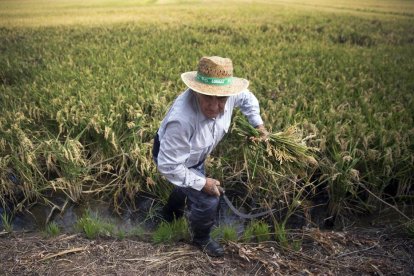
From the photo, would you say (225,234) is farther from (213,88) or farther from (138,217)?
(213,88)

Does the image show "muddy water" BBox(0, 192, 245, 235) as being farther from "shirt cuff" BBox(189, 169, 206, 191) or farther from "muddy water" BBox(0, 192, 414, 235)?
"shirt cuff" BBox(189, 169, 206, 191)

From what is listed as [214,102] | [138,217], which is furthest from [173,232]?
[214,102]

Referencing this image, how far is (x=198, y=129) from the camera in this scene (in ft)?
6.67

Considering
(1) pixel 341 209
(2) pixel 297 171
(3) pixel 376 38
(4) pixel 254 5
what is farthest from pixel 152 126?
(4) pixel 254 5

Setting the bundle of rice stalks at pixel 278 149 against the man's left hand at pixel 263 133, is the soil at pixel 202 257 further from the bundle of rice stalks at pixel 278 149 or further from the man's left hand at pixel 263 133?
the man's left hand at pixel 263 133

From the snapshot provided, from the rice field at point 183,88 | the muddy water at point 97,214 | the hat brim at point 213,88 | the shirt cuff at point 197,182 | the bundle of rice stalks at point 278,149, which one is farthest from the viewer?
the rice field at point 183,88

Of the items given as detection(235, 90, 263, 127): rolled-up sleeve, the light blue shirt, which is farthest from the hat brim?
detection(235, 90, 263, 127): rolled-up sleeve

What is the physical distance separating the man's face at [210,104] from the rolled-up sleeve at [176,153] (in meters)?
0.13

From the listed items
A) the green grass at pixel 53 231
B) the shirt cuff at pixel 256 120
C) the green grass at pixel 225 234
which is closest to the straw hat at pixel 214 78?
the shirt cuff at pixel 256 120

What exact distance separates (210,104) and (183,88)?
216cm

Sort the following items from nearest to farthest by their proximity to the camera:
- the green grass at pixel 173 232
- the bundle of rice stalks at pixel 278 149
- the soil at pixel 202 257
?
the soil at pixel 202 257 < the green grass at pixel 173 232 < the bundle of rice stalks at pixel 278 149

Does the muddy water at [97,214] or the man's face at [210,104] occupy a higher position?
the man's face at [210,104]

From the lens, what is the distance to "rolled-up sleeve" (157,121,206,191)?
1944mm

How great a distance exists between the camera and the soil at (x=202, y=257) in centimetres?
220
